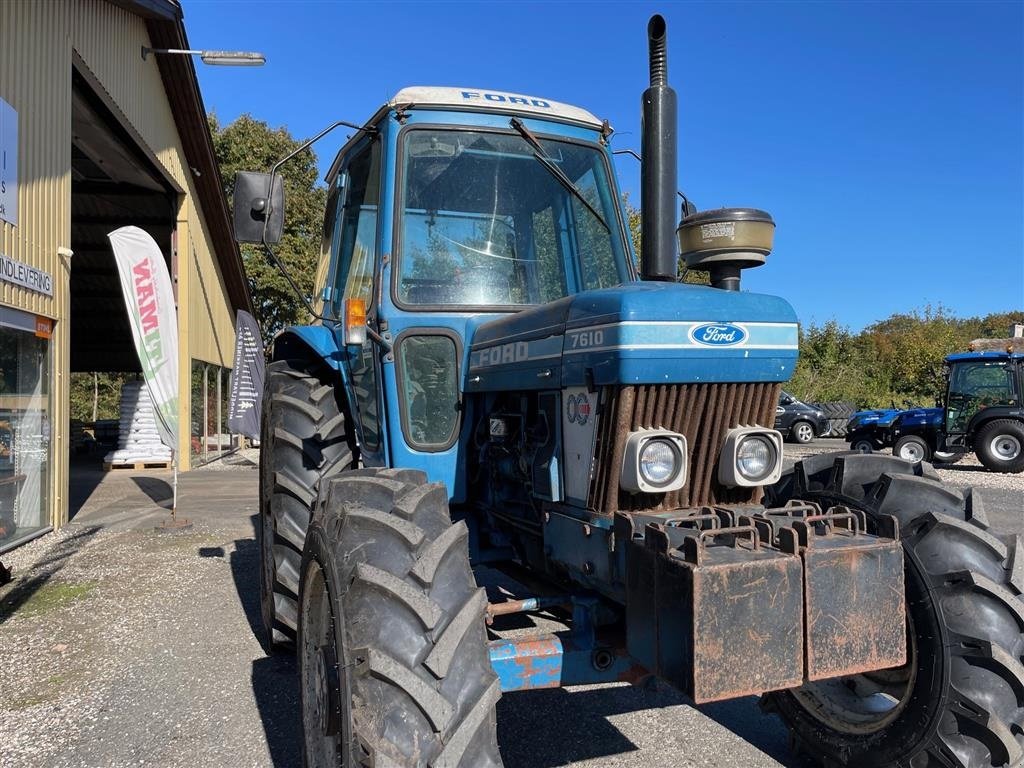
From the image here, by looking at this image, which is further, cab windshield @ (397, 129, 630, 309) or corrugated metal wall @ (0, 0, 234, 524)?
corrugated metal wall @ (0, 0, 234, 524)

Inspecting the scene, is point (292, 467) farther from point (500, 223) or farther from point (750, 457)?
point (750, 457)

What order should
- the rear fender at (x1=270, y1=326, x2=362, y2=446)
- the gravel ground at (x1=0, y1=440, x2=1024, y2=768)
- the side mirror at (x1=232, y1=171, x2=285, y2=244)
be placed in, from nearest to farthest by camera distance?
1. the gravel ground at (x1=0, y1=440, x2=1024, y2=768)
2. the side mirror at (x1=232, y1=171, x2=285, y2=244)
3. the rear fender at (x1=270, y1=326, x2=362, y2=446)

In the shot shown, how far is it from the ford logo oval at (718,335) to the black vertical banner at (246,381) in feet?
40.6

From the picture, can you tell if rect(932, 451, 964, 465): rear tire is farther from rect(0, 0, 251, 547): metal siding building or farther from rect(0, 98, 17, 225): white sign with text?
rect(0, 98, 17, 225): white sign with text

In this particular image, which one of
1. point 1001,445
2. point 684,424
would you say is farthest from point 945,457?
point 684,424

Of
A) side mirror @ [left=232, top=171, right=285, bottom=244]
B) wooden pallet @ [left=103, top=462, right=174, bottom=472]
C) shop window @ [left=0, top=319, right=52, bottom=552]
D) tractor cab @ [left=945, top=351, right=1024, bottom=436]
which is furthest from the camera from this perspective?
tractor cab @ [left=945, top=351, right=1024, bottom=436]

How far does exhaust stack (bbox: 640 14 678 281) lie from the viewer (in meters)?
2.96

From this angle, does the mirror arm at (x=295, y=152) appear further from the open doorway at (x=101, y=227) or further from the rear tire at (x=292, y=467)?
the open doorway at (x=101, y=227)

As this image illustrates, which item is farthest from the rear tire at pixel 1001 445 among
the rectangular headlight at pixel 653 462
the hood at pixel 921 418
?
the rectangular headlight at pixel 653 462

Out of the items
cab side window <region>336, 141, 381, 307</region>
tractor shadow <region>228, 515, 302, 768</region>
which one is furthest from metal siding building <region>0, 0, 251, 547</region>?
cab side window <region>336, 141, 381, 307</region>

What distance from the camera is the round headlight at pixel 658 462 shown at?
245cm

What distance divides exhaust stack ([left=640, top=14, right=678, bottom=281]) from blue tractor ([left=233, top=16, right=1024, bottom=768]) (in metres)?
0.01

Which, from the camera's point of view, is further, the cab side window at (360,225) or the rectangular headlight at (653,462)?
the cab side window at (360,225)

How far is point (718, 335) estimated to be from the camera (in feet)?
8.19
